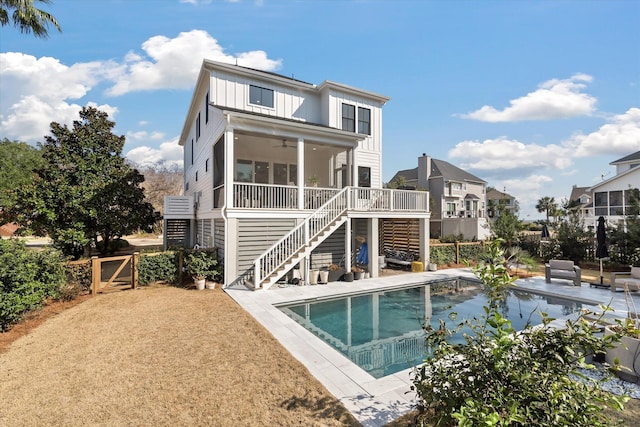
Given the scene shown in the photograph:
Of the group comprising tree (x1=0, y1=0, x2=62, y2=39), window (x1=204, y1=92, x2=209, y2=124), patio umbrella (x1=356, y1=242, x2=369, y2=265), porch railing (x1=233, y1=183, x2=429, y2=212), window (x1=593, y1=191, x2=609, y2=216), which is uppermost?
tree (x1=0, y1=0, x2=62, y2=39)

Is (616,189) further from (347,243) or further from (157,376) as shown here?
(157,376)

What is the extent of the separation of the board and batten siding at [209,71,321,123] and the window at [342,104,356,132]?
1400mm

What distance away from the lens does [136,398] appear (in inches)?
162

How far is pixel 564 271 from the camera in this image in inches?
467

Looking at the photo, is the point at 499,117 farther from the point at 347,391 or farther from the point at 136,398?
the point at 136,398

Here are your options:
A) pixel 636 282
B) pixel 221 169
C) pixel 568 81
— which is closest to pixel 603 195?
pixel 568 81

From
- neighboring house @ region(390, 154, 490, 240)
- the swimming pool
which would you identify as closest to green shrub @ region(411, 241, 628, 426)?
the swimming pool

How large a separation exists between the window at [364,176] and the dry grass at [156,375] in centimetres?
1021

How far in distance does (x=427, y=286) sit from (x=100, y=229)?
1644cm

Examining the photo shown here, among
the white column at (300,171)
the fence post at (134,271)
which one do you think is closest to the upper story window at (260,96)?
the white column at (300,171)

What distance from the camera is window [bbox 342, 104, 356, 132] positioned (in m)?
15.5

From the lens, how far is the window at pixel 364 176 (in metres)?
15.7

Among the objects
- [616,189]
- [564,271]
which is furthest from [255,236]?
[616,189]

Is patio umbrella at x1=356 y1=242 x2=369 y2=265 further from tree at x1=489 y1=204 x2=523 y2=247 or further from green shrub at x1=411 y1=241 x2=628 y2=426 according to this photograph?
green shrub at x1=411 y1=241 x2=628 y2=426
